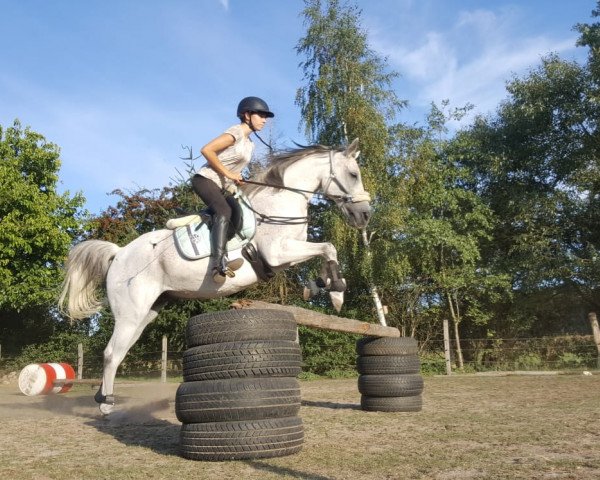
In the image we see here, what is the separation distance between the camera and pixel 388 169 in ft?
73.3

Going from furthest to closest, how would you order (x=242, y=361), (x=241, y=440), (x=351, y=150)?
1. (x=351, y=150)
2. (x=242, y=361)
3. (x=241, y=440)

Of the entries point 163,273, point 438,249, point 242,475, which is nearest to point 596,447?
point 242,475

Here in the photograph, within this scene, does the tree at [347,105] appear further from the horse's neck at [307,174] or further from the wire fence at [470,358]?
the horse's neck at [307,174]

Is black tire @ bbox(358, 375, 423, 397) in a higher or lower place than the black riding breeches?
lower

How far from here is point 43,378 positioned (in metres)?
12.6

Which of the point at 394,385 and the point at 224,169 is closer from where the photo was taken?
the point at 224,169

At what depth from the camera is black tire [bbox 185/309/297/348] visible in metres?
4.98

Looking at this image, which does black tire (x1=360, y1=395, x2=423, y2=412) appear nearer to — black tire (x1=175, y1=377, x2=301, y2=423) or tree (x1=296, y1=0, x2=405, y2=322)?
black tire (x1=175, y1=377, x2=301, y2=423)

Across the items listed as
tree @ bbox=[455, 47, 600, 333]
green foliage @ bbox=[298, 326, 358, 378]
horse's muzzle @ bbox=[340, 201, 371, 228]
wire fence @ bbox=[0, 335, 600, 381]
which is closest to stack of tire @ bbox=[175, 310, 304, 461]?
horse's muzzle @ bbox=[340, 201, 371, 228]

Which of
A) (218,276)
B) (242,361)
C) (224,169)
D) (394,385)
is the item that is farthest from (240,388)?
(394,385)

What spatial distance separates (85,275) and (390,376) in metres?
4.59

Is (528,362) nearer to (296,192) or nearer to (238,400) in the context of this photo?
(296,192)

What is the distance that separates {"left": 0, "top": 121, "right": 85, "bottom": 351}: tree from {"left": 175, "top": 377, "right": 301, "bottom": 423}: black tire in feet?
67.1

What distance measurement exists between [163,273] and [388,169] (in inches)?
646
